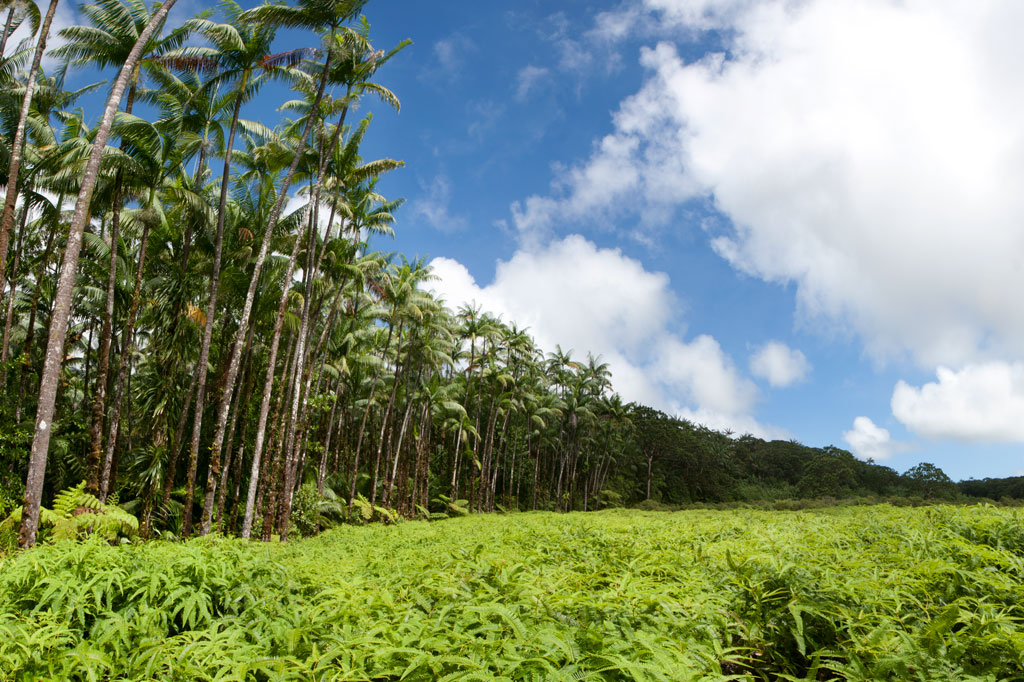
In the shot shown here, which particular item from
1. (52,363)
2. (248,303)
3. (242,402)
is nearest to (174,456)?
(248,303)

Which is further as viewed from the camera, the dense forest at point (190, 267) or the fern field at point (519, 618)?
the dense forest at point (190, 267)

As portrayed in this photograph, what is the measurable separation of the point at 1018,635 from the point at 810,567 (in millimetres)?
1432

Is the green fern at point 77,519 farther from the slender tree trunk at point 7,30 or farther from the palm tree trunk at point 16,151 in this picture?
the slender tree trunk at point 7,30

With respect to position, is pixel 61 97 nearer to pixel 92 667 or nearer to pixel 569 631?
pixel 92 667

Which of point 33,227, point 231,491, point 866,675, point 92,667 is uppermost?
point 33,227

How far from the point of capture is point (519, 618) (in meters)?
2.70

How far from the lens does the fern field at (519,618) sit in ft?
7.35

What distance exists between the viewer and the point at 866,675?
2.46m

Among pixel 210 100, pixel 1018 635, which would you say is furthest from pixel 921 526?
pixel 210 100

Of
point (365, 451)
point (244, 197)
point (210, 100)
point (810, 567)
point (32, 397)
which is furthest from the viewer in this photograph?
point (365, 451)

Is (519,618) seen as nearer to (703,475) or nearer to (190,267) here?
(190,267)

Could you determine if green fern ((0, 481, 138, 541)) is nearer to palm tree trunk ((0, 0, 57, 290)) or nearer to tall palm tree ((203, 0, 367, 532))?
tall palm tree ((203, 0, 367, 532))

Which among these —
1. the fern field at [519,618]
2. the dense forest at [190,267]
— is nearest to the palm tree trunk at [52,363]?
the dense forest at [190,267]

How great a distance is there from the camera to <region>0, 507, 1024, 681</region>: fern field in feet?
7.35
